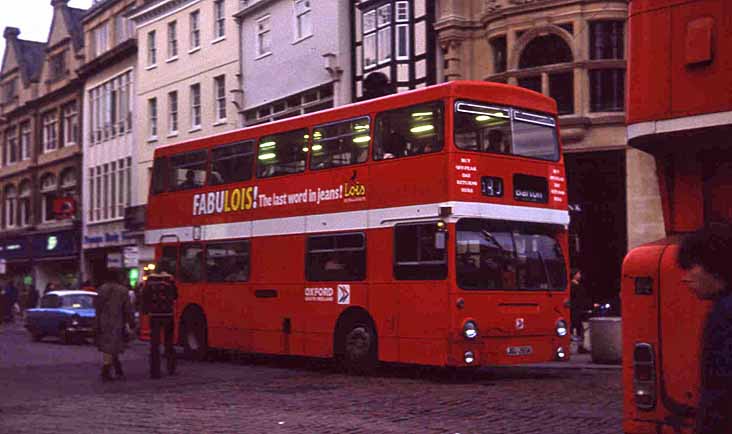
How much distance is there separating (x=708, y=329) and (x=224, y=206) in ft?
55.2

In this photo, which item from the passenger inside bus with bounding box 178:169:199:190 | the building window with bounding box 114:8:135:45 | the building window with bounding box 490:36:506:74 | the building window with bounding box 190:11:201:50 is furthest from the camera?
the building window with bounding box 114:8:135:45

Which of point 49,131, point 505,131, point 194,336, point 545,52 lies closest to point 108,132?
point 49,131

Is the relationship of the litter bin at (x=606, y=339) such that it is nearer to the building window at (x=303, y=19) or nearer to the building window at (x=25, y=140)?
the building window at (x=303, y=19)

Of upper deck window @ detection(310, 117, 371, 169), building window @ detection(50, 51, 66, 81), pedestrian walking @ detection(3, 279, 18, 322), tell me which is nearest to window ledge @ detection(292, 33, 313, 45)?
pedestrian walking @ detection(3, 279, 18, 322)

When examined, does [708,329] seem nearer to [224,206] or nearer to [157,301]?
[157,301]

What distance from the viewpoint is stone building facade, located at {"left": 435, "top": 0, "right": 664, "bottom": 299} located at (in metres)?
27.7

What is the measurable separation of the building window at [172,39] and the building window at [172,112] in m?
1.72

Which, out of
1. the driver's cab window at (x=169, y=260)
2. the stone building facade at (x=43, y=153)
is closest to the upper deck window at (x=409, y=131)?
the driver's cab window at (x=169, y=260)

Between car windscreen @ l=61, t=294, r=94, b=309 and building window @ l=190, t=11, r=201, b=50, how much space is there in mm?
17816

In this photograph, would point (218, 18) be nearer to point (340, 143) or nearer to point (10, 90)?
point (340, 143)

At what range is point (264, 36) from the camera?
41.3m

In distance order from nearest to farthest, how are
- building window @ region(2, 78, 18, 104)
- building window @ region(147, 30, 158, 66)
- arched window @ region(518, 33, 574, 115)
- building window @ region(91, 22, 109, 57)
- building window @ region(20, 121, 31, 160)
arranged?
arched window @ region(518, 33, 574, 115) → building window @ region(147, 30, 158, 66) → building window @ region(91, 22, 109, 57) → building window @ region(20, 121, 31, 160) → building window @ region(2, 78, 18, 104)

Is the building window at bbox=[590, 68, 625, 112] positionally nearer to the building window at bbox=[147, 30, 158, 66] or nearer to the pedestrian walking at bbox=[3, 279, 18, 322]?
the building window at bbox=[147, 30, 158, 66]

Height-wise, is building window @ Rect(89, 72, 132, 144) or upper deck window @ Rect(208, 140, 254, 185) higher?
building window @ Rect(89, 72, 132, 144)
